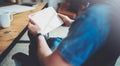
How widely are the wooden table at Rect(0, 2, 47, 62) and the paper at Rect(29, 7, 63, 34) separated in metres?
0.14

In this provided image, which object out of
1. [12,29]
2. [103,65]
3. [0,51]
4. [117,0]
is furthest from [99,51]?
[12,29]

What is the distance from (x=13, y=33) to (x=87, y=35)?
0.61 metres

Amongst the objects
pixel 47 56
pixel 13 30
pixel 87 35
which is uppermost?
pixel 87 35

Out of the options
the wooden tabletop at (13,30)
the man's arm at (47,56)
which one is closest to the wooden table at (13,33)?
the wooden tabletop at (13,30)

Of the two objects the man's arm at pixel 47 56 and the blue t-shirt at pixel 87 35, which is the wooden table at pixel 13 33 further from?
the blue t-shirt at pixel 87 35

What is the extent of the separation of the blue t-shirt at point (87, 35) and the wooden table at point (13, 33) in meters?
0.36

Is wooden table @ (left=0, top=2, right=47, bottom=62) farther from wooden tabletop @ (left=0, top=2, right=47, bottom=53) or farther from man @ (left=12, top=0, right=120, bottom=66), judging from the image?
man @ (left=12, top=0, right=120, bottom=66)

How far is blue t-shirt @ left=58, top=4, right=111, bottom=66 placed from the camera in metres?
0.70

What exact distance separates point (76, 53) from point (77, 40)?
0.17ft

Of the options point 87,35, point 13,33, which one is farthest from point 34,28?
point 87,35

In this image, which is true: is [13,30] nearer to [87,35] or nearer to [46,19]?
[46,19]

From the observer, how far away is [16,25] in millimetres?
1337

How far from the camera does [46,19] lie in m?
1.28

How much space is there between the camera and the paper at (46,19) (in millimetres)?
1200
